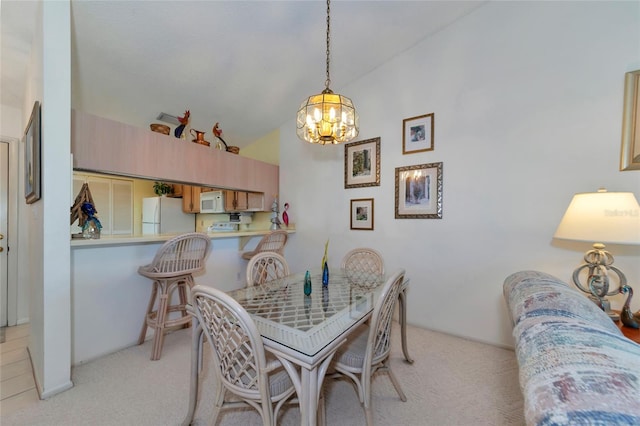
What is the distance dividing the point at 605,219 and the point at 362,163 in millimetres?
2115

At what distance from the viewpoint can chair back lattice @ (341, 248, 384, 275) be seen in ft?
7.70

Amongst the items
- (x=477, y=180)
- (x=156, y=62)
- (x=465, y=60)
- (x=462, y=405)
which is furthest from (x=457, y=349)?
(x=156, y=62)

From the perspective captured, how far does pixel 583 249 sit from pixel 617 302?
0.44 metres

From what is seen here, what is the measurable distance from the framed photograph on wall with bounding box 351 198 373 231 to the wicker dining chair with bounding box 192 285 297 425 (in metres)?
2.13

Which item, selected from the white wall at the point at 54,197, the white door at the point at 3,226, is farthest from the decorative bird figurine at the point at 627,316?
the white door at the point at 3,226

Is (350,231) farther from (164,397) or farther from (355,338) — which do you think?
(164,397)

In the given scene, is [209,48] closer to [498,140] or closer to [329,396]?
[498,140]

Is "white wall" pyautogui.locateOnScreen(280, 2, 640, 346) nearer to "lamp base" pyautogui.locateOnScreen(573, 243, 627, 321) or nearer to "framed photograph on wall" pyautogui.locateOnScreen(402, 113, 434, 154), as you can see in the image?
"framed photograph on wall" pyautogui.locateOnScreen(402, 113, 434, 154)

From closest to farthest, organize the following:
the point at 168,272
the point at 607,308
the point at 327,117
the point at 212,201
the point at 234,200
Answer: the point at 607,308 → the point at 327,117 → the point at 168,272 → the point at 234,200 → the point at 212,201

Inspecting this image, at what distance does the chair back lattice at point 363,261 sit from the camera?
7.70ft

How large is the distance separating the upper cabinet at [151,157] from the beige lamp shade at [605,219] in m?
3.32

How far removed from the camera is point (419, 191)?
2.73 m

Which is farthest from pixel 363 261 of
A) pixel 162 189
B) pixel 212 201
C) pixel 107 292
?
pixel 162 189

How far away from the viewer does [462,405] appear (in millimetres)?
1602
